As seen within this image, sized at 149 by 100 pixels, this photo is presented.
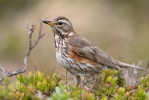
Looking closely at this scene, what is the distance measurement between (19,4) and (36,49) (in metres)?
4.98

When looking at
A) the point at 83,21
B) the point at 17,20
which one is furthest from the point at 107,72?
the point at 17,20

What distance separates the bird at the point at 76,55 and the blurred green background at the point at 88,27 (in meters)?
4.22

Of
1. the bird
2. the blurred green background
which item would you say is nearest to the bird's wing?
the bird

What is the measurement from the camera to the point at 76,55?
756 cm

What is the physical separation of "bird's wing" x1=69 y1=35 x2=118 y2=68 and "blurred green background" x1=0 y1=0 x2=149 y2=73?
4.21 metres

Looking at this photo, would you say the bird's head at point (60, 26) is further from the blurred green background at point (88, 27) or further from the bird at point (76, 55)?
the blurred green background at point (88, 27)

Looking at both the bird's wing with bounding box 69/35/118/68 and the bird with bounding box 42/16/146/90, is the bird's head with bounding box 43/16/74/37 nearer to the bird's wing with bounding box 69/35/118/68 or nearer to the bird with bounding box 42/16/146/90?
the bird with bounding box 42/16/146/90

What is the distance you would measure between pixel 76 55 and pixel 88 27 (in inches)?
294

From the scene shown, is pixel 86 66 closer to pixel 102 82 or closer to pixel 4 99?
pixel 102 82

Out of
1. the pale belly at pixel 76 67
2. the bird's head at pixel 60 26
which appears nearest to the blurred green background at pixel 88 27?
the bird's head at pixel 60 26

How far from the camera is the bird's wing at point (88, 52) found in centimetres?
772

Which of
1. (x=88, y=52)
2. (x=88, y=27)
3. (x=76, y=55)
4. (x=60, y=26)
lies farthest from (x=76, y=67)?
(x=88, y=27)

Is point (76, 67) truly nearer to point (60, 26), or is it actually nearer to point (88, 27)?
point (60, 26)

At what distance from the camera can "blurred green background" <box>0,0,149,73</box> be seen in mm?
13195
